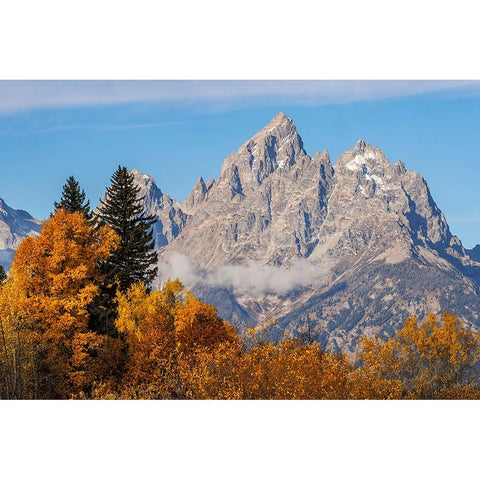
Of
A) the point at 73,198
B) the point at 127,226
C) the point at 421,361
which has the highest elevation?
the point at 127,226

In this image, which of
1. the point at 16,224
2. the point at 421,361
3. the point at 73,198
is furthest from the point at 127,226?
the point at 421,361

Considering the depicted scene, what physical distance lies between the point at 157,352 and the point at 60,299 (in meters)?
4.40

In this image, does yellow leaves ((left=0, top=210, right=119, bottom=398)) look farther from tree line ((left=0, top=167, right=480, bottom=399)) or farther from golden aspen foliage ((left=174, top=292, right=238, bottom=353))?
golden aspen foliage ((left=174, top=292, right=238, bottom=353))

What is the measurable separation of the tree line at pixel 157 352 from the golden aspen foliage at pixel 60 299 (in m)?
0.04

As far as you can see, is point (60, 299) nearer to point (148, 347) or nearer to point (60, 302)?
point (60, 302)

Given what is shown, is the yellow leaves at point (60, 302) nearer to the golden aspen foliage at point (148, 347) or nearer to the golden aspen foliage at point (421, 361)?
the golden aspen foliage at point (148, 347)

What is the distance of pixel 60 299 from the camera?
2789 centimetres

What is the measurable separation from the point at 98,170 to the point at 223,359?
567 inches

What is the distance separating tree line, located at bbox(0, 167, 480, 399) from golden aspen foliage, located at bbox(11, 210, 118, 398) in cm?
4

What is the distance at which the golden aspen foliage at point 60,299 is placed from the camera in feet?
86.6

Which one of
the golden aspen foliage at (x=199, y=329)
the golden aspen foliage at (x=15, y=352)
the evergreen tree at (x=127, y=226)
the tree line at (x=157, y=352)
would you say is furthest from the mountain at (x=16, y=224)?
the golden aspen foliage at (x=199, y=329)

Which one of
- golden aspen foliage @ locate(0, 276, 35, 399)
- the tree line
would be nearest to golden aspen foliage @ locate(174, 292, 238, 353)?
the tree line
